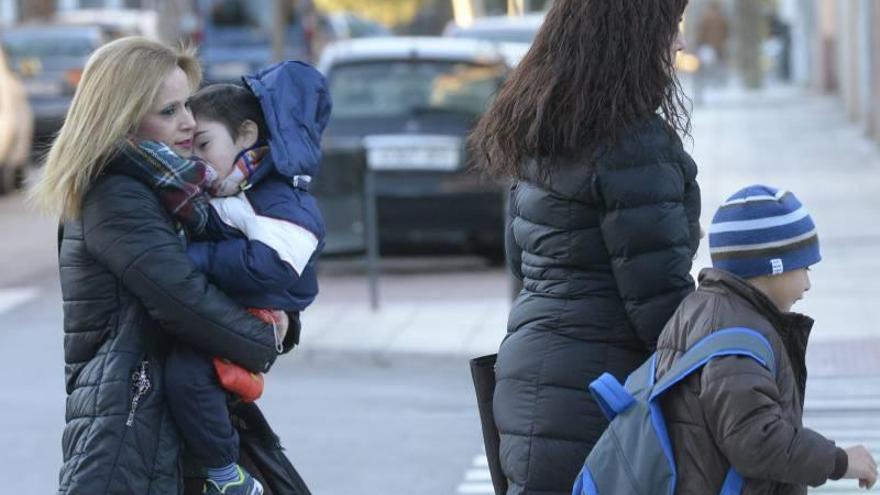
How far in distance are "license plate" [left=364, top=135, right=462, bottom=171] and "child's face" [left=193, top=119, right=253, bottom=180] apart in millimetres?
9686

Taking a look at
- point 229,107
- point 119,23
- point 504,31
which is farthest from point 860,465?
point 119,23

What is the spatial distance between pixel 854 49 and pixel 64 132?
79.2 feet

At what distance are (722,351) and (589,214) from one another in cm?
57

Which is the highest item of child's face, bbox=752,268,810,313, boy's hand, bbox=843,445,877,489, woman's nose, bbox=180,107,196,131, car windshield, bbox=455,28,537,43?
woman's nose, bbox=180,107,196,131

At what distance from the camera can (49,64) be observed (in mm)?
26016

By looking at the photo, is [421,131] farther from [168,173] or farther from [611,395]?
[611,395]

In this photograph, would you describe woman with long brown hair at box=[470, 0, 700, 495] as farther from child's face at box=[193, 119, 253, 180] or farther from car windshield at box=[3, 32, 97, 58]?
car windshield at box=[3, 32, 97, 58]

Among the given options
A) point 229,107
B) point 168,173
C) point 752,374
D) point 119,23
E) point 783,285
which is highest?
point 229,107

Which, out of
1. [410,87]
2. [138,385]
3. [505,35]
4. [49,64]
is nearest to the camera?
[138,385]

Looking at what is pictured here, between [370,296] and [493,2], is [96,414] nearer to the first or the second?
[370,296]

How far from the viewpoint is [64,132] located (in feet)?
13.2

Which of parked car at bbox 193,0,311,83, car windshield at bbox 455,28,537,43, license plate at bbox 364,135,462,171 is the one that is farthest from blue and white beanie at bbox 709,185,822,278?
parked car at bbox 193,0,311,83

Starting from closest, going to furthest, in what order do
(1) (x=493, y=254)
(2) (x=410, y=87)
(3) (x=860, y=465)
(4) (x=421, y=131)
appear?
(3) (x=860, y=465), (4) (x=421, y=131), (2) (x=410, y=87), (1) (x=493, y=254)

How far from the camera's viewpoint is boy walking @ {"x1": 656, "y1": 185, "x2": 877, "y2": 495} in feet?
11.5
